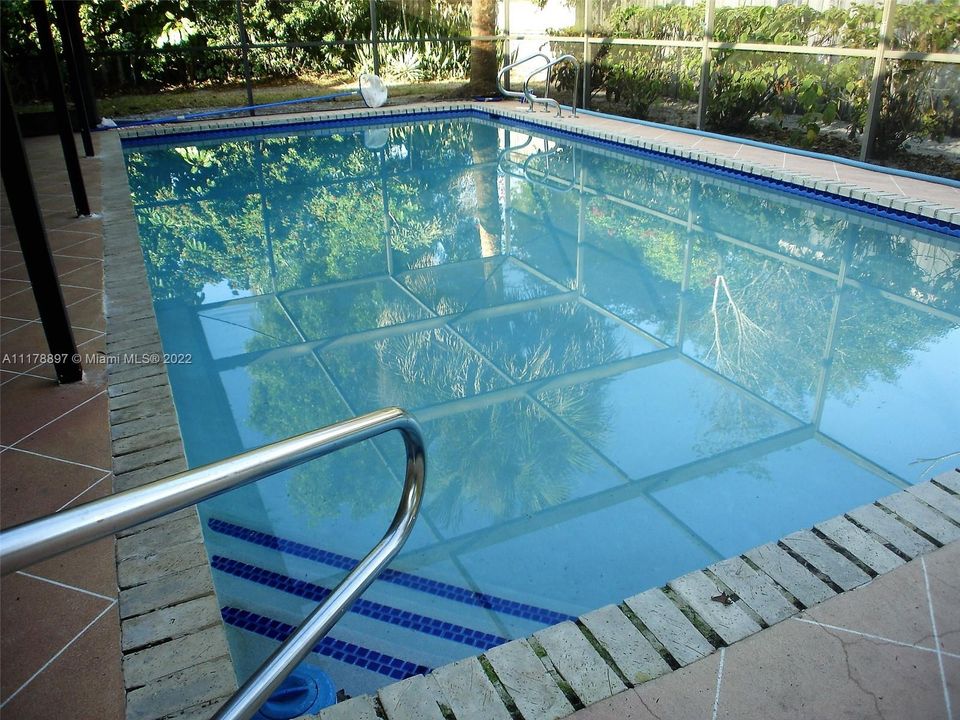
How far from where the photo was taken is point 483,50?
473 inches

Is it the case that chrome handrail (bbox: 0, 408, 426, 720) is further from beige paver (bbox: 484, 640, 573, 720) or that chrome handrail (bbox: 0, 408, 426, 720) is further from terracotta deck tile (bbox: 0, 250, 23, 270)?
terracotta deck tile (bbox: 0, 250, 23, 270)

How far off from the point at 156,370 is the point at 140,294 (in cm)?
104

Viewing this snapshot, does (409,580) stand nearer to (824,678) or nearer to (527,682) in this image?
(527,682)

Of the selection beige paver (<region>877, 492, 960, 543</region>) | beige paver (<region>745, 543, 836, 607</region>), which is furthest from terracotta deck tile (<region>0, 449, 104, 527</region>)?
beige paver (<region>877, 492, 960, 543</region>)

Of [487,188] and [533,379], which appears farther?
[487,188]

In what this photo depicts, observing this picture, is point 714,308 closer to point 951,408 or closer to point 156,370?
point 951,408

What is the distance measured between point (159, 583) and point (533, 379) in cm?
219

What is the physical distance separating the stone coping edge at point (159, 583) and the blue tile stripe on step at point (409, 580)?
0.34 m

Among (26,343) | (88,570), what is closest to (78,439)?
(88,570)

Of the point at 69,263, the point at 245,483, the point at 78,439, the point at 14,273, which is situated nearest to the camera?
the point at 245,483

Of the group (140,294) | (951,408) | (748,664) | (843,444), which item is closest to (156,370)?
(140,294)

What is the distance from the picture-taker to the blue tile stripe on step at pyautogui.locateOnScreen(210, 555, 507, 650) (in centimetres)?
225

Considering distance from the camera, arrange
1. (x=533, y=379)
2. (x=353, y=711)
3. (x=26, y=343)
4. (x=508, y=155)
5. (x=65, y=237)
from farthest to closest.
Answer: (x=508, y=155)
(x=65, y=237)
(x=533, y=379)
(x=26, y=343)
(x=353, y=711)

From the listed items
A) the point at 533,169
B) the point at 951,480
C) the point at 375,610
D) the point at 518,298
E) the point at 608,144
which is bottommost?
the point at 375,610
